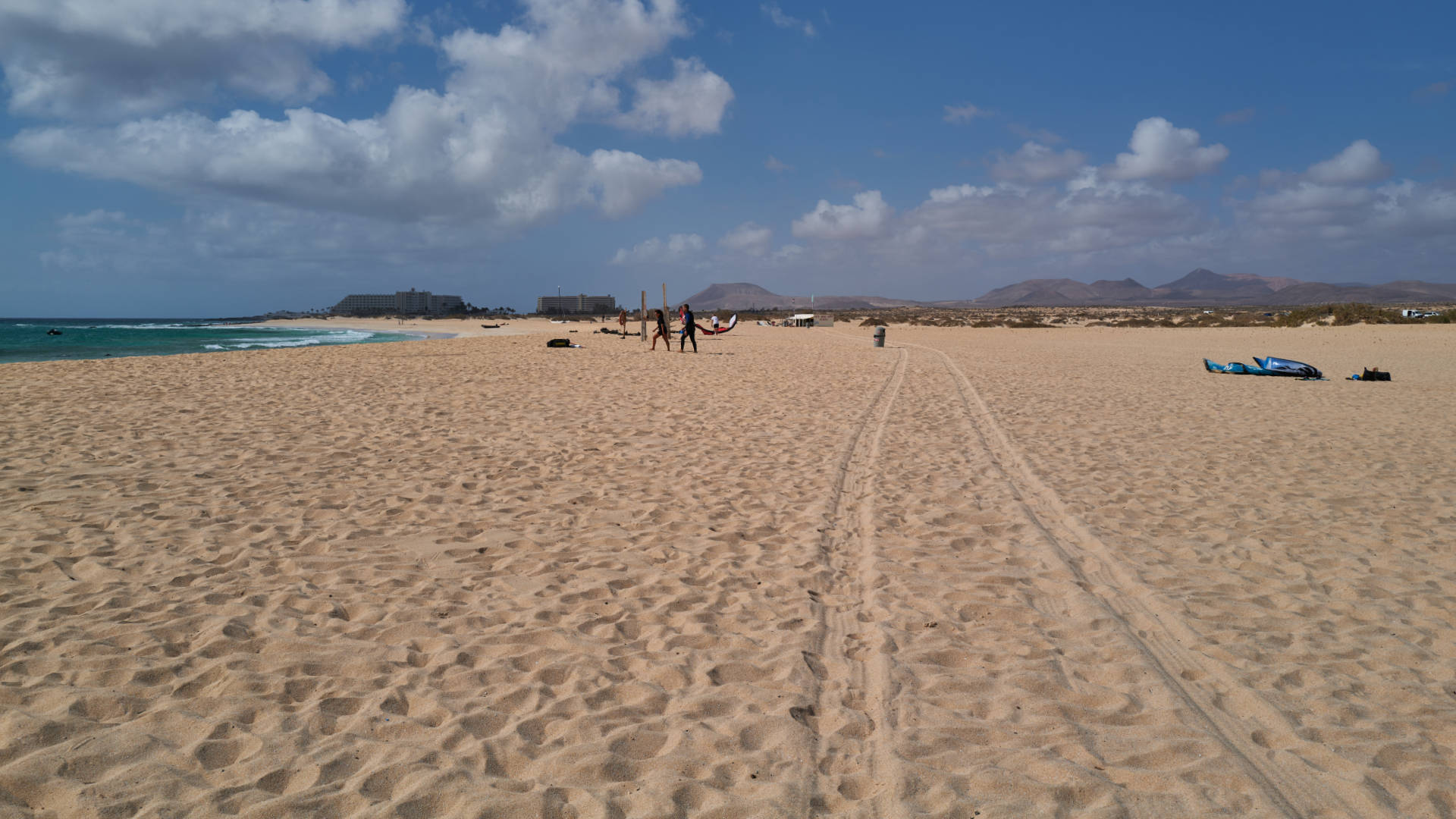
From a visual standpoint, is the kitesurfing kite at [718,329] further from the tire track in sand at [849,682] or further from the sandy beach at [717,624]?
the tire track in sand at [849,682]

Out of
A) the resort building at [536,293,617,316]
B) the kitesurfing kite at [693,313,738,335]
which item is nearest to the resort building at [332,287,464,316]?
the resort building at [536,293,617,316]

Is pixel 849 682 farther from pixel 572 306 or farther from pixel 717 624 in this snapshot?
pixel 572 306

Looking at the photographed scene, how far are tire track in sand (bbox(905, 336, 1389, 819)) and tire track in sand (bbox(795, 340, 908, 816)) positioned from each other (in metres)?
1.33

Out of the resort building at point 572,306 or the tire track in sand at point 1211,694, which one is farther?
the resort building at point 572,306

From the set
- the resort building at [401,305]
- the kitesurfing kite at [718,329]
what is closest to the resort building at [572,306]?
the resort building at [401,305]

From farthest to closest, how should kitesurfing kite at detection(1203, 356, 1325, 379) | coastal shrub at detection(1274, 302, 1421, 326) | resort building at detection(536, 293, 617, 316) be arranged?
resort building at detection(536, 293, 617, 316), coastal shrub at detection(1274, 302, 1421, 326), kitesurfing kite at detection(1203, 356, 1325, 379)

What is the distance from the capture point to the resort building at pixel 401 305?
144250mm

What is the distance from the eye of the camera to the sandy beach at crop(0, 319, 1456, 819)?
106 inches

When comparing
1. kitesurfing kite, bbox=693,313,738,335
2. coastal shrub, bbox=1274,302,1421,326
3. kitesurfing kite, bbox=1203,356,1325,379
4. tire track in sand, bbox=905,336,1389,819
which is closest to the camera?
tire track in sand, bbox=905,336,1389,819

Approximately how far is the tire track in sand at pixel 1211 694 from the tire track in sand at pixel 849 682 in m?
1.33

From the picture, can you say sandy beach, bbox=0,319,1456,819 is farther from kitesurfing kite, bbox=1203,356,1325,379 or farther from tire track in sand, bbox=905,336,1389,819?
kitesurfing kite, bbox=1203,356,1325,379

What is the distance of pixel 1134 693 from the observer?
3320 mm

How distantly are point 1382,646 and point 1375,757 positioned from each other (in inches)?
48.8

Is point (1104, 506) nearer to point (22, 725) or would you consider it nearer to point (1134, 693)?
point (1134, 693)
